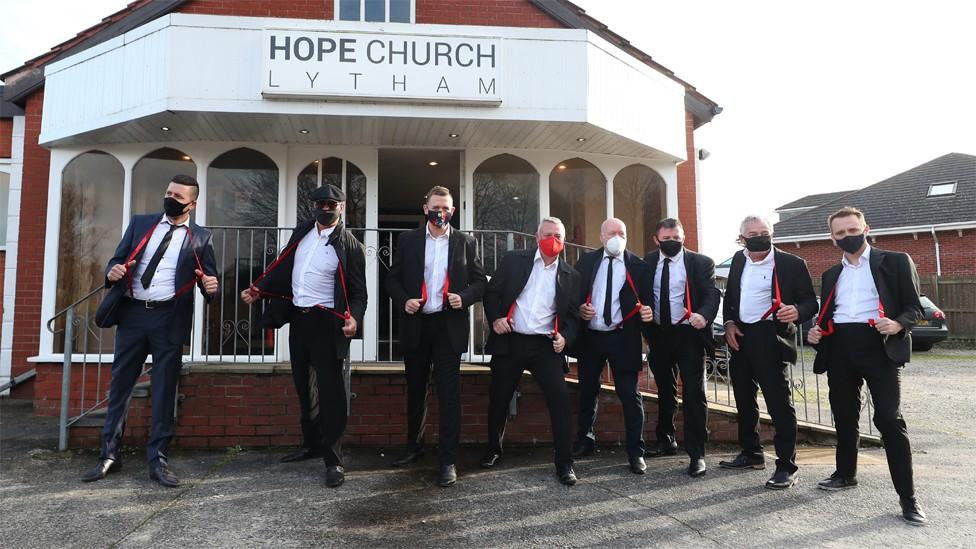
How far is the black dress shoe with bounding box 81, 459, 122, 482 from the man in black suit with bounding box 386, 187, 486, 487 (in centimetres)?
211

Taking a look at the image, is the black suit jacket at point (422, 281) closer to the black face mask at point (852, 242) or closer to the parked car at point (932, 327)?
the black face mask at point (852, 242)

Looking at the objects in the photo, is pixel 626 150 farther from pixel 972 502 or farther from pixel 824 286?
pixel 972 502

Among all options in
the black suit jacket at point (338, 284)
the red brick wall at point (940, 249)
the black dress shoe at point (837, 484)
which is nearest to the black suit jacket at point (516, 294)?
the black suit jacket at point (338, 284)

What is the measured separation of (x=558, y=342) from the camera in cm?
402

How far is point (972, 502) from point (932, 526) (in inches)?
29.1

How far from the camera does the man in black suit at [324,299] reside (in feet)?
12.7

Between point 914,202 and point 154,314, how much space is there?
25.5 metres

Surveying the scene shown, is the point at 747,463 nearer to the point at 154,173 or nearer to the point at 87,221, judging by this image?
the point at 154,173

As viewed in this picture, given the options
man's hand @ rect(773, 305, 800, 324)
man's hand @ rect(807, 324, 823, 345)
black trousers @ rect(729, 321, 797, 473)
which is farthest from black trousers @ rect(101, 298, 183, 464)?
man's hand @ rect(807, 324, 823, 345)

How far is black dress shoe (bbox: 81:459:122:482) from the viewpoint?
12.5ft

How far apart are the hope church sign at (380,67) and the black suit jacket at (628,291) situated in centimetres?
214

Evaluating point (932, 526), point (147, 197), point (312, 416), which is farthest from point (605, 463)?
point (147, 197)

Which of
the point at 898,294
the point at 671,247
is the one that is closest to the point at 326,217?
the point at 671,247

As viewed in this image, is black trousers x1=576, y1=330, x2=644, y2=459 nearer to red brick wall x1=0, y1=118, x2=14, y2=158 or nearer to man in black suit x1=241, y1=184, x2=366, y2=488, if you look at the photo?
man in black suit x1=241, y1=184, x2=366, y2=488
